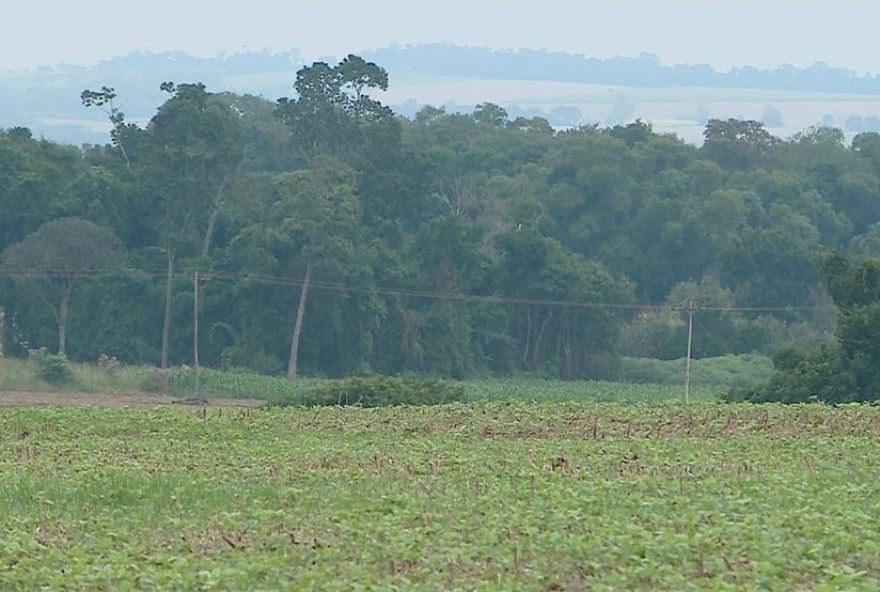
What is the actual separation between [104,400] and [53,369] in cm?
334

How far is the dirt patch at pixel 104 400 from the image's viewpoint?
4075 centimetres

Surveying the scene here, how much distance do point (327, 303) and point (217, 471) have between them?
1386 inches

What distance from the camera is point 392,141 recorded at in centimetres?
5834

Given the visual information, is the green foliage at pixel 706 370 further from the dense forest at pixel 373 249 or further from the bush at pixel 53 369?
the bush at pixel 53 369

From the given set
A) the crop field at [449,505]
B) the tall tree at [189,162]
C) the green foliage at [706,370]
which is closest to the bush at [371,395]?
the crop field at [449,505]

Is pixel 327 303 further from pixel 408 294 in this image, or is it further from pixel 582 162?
pixel 582 162

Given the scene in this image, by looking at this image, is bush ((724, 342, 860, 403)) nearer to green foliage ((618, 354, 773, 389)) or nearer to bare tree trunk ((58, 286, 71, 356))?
green foliage ((618, 354, 773, 389))

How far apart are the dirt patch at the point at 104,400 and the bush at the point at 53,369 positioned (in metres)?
1.29

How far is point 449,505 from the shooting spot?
1357cm

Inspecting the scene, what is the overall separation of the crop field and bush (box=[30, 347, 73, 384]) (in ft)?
74.0

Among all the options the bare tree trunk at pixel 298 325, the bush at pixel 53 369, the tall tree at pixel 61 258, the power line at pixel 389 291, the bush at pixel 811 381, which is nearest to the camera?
the bush at pixel 811 381

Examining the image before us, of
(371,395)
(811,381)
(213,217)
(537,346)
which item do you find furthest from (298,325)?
(811,381)

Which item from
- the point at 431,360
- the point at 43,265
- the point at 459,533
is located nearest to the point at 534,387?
the point at 431,360

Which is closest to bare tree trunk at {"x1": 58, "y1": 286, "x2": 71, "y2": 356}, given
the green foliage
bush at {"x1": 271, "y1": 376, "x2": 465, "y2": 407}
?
the green foliage
